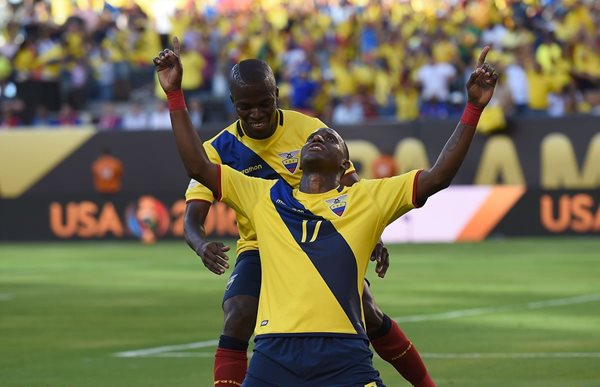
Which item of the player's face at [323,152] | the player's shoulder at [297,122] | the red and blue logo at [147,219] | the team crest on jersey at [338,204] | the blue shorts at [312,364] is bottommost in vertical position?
the red and blue logo at [147,219]

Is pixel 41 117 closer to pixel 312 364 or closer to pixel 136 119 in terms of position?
pixel 136 119

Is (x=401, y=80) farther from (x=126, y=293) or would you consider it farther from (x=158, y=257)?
(x=126, y=293)

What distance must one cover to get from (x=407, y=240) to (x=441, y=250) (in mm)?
2224

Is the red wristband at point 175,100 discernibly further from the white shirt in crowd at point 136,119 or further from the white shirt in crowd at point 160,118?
the white shirt in crowd at point 136,119

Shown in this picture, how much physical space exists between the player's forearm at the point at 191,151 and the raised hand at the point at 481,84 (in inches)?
47.1

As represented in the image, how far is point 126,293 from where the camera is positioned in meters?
16.7

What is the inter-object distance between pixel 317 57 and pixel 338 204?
2523 centimetres

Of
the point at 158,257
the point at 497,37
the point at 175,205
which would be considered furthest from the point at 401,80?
the point at 158,257

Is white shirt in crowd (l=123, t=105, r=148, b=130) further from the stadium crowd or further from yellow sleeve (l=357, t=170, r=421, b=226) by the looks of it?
yellow sleeve (l=357, t=170, r=421, b=226)

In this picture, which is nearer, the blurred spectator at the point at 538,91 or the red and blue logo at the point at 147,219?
the blurred spectator at the point at 538,91

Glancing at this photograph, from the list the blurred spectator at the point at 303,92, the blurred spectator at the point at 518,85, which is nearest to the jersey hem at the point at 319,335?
the blurred spectator at the point at 518,85

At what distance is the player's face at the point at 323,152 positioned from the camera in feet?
20.2

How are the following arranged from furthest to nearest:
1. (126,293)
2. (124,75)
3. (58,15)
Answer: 1. (58,15)
2. (124,75)
3. (126,293)

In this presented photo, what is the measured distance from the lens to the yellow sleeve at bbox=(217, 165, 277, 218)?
6.41 meters
